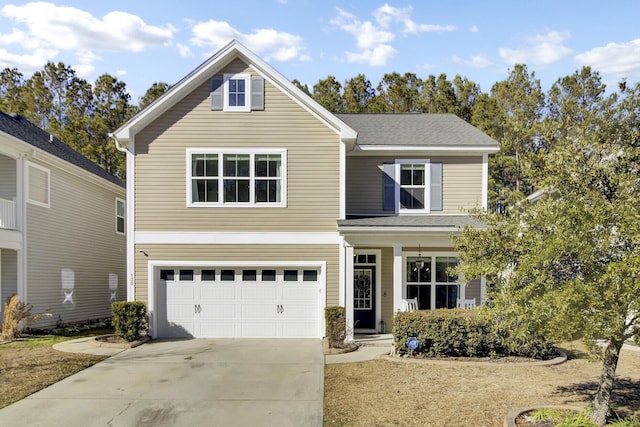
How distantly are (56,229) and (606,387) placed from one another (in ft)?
55.5

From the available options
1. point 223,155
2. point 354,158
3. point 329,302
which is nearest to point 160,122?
point 223,155

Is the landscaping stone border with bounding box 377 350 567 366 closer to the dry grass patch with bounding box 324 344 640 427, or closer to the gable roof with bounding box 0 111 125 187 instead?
the dry grass patch with bounding box 324 344 640 427

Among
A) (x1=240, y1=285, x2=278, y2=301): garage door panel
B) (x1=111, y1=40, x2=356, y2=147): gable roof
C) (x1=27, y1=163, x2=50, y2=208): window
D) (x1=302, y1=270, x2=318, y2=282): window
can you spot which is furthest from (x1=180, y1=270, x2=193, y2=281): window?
(x1=27, y1=163, x2=50, y2=208): window

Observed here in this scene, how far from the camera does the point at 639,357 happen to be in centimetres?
1131

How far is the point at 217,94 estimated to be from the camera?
14398 millimetres

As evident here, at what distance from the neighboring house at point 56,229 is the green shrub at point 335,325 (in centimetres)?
956

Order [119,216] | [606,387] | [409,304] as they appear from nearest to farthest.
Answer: [606,387] → [409,304] → [119,216]

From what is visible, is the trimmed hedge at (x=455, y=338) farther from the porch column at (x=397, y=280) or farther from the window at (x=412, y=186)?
the window at (x=412, y=186)

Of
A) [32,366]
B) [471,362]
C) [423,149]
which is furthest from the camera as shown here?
[423,149]

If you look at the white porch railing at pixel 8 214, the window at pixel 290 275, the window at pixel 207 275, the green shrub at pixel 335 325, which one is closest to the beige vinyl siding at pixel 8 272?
the white porch railing at pixel 8 214

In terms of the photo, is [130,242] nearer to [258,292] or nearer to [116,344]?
[116,344]

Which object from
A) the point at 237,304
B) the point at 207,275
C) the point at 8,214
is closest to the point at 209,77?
the point at 207,275

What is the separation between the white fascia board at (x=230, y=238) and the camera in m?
14.3

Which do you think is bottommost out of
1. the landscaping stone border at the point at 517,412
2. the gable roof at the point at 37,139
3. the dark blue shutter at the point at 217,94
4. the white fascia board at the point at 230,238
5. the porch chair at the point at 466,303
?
the landscaping stone border at the point at 517,412
